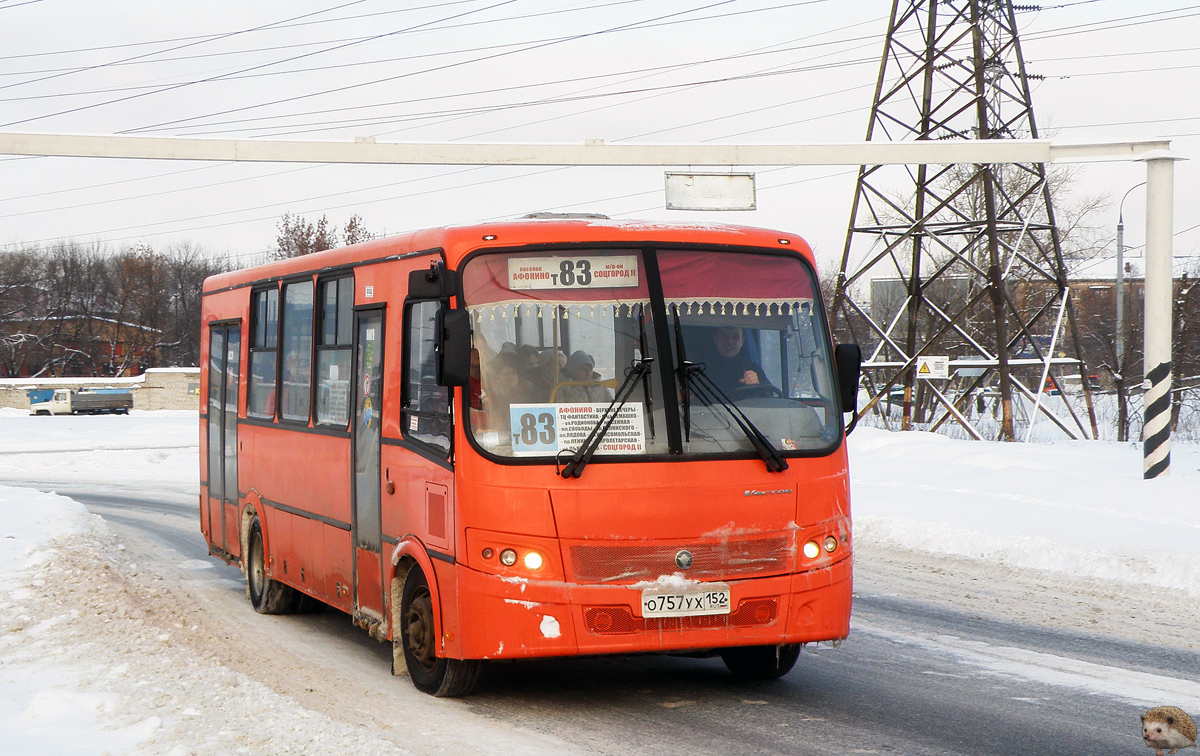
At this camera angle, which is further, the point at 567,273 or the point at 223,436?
the point at 223,436

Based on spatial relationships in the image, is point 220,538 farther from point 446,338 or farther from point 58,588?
point 446,338

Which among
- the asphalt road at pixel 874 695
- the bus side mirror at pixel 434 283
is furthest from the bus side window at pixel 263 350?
the bus side mirror at pixel 434 283

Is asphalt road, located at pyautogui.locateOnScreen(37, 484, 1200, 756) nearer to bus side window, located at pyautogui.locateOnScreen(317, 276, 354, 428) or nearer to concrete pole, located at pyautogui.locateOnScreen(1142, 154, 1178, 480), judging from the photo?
bus side window, located at pyautogui.locateOnScreen(317, 276, 354, 428)

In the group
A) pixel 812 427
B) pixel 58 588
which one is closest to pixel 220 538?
pixel 58 588

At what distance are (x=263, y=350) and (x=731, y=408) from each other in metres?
5.19

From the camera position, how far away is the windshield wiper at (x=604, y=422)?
642 cm

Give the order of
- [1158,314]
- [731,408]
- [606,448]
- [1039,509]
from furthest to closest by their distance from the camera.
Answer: [1158,314]
[1039,509]
[731,408]
[606,448]

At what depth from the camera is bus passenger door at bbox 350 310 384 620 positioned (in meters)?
7.86

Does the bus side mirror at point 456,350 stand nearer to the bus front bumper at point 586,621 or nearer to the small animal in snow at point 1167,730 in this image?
the bus front bumper at point 586,621

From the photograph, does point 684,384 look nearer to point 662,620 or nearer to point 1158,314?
point 662,620

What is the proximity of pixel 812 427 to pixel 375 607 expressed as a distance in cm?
298

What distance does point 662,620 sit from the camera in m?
6.41

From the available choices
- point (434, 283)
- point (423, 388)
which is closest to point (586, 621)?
point (423, 388)

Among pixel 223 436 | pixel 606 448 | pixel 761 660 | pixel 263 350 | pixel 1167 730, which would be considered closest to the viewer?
pixel 1167 730
